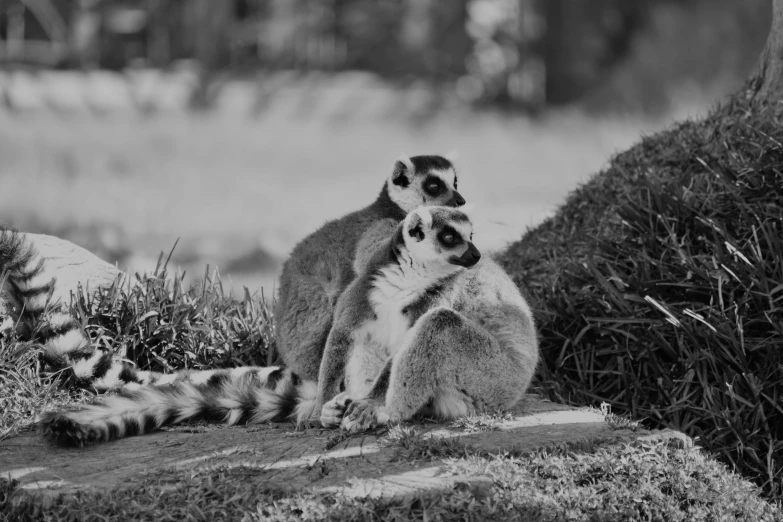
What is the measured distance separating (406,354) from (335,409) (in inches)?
15.7

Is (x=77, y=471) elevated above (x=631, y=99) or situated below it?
below

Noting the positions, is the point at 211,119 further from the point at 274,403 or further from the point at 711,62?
the point at 274,403

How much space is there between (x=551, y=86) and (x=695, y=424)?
1589cm

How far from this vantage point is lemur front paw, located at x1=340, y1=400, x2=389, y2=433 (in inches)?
136

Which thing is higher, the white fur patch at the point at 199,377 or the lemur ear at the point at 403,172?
the lemur ear at the point at 403,172

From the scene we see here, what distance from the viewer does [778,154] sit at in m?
4.95

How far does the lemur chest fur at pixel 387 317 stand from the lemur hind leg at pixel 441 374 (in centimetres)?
15

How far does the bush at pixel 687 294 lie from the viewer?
13.7ft

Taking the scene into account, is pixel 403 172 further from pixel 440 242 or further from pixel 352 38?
pixel 352 38

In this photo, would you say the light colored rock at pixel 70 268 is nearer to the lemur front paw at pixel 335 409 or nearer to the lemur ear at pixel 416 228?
the lemur front paw at pixel 335 409

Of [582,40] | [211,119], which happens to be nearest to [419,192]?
[211,119]

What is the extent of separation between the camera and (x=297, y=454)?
3305mm

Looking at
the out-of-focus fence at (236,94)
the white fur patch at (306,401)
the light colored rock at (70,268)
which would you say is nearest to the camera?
the white fur patch at (306,401)

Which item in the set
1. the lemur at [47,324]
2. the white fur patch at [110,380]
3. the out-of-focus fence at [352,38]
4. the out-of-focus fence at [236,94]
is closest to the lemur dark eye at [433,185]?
the lemur at [47,324]
